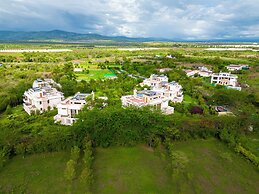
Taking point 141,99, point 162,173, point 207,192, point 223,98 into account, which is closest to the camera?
point 207,192

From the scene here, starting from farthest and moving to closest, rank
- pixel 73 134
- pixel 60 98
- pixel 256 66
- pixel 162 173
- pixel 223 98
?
1. pixel 256 66
2. pixel 223 98
3. pixel 60 98
4. pixel 73 134
5. pixel 162 173

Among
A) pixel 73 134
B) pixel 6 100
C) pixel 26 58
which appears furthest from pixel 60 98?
pixel 26 58

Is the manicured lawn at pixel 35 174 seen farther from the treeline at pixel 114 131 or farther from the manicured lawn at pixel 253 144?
the manicured lawn at pixel 253 144

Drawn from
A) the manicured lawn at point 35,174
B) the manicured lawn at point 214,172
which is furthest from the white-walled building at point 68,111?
the manicured lawn at point 214,172

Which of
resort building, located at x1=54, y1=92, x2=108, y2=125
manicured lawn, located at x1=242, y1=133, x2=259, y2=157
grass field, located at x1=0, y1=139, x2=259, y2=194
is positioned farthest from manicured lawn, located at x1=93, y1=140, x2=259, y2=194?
resort building, located at x1=54, y1=92, x2=108, y2=125

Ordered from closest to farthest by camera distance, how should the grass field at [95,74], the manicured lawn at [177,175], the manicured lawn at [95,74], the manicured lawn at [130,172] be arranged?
the manicured lawn at [130,172], the manicured lawn at [177,175], the grass field at [95,74], the manicured lawn at [95,74]

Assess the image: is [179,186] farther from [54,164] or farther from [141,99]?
[141,99]

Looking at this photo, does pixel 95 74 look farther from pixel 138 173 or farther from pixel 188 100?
pixel 138 173

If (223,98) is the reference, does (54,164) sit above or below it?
below
